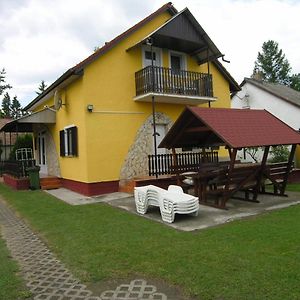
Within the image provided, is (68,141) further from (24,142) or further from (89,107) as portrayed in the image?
(24,142)

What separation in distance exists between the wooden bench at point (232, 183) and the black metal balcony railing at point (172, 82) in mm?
5288

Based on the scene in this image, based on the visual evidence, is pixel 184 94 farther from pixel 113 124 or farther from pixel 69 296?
pixel 69 296

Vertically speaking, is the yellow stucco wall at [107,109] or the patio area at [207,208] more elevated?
the yellow stucco wall at [107,109]

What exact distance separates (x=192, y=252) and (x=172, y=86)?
32.6ft

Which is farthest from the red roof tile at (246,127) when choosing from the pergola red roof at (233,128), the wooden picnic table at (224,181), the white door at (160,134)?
the white door at (160,134)

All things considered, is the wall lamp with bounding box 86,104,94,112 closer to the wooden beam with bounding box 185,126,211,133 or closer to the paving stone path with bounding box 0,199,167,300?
the wooden beam with bounding box 185,126,211,133

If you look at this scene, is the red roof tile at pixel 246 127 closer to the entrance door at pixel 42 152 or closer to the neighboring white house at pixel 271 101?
the neighboring white house at pixel 271 101

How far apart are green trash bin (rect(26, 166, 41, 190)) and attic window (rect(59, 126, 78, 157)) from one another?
1.39 m

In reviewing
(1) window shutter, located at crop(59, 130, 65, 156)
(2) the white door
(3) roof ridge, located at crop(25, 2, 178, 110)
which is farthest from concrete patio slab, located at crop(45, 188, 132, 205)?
(3) roof ridge, located at crop(25, 2, 178, 110)

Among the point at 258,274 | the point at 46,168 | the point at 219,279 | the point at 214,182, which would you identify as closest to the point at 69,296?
the point at 219,279

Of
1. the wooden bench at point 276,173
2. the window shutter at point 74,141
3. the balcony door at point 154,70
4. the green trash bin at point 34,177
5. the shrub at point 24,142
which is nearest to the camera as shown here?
the wooden bench at point 276,173

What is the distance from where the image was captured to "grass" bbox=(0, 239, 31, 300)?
14.9 ft

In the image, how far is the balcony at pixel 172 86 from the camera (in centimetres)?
1410

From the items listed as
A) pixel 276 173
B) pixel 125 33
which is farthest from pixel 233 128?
pixel 125 33
